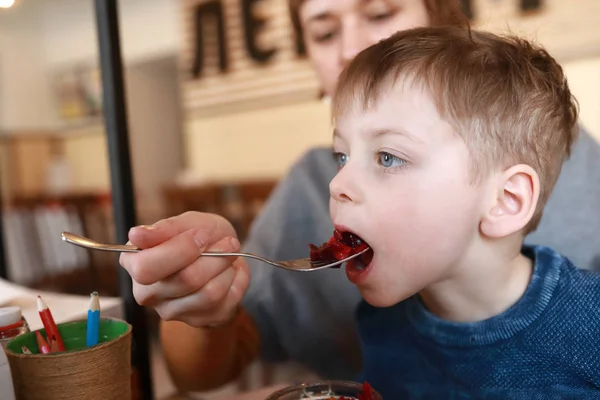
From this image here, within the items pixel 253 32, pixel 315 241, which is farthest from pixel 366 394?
pixel 253 32

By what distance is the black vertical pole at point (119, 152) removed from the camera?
0.75 meters

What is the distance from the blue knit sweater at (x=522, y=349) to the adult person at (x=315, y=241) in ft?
0.94

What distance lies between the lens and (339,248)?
0.71 meters

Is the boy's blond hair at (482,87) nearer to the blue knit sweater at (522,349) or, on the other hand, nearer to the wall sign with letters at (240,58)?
the blue knit sweater at (522,349)

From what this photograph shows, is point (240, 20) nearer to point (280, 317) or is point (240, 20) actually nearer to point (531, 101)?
point (280, 317)

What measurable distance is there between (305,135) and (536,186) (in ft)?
13.2

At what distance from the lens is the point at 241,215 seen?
418 cm

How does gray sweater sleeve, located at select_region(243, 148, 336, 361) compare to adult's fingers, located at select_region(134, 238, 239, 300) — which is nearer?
adult's fingers, located at select_region(134, 238, 239, 300)

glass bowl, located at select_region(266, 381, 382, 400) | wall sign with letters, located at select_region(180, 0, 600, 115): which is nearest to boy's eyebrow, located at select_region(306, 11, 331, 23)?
glass bowl, located at select_region(266, 381, 382, 400)

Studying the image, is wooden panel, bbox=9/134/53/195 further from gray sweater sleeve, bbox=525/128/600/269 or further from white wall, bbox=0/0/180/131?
gray sweater sleeve, bbox=525/128/600/269

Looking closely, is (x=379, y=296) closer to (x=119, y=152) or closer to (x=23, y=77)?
A: (x=119, y=152)

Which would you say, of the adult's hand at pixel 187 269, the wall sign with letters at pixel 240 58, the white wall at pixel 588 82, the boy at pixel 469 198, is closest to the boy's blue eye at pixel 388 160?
the boy at pixel 469 198

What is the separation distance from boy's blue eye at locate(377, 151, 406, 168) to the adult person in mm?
331

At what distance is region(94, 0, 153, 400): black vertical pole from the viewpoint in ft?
2.47
